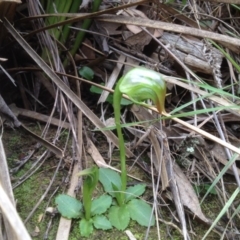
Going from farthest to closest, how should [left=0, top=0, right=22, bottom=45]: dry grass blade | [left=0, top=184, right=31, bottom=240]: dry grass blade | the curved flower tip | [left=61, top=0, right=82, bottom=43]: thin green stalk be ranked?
[left=61, top=0, right=82, bottom=43]: thin green stalk < [left=0, top=0, right=22, bottom=45]: dry grass blade < the curved flower tip < [left=0, top=184, right=31, bottom=240]: dry grass blade

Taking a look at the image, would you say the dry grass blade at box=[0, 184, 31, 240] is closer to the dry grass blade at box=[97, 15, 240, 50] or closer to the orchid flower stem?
the orchid flower stem

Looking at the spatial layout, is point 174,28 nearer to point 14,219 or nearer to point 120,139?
point 120,139

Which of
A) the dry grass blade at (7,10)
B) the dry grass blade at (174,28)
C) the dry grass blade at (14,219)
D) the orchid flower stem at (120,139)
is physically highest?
the dry grass blade at (7,10)

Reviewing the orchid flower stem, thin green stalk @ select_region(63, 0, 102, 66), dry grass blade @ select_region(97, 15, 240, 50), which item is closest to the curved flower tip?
the orchid flower stem

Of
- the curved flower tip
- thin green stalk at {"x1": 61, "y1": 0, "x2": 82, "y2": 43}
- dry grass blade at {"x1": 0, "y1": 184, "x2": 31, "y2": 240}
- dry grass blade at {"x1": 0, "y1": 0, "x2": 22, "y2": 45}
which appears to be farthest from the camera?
thin green stalk at {"x1": 61, "y1": 0, "x2": 82, "y2": 43}

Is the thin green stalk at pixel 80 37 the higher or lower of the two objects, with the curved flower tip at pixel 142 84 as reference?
lower

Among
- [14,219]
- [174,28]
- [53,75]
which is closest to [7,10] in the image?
[53,75]

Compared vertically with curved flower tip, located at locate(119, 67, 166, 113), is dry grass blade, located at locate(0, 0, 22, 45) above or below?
above

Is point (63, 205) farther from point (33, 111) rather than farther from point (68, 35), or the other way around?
point (68, 35)

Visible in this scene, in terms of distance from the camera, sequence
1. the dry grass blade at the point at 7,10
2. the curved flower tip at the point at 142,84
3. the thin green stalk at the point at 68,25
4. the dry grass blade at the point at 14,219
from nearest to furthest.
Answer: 1. the dry grass blade at the point at 14,219
2. the curved flower tip at the point at 142,84
3. the dry grass blade at the point at 7,10
4. the thin green stalk at the point at 68,25

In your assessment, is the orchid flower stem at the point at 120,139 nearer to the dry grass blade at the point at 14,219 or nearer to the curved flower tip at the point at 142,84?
the curved flower tip at the point at 142,84

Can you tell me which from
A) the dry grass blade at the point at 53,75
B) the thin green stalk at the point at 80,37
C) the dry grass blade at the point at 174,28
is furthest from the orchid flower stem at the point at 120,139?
the thin green stalk at the point at 80,37

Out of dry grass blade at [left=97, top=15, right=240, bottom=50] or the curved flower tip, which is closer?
the curved flower tip

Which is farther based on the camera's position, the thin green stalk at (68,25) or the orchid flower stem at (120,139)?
the thin green stalk at (68,25)
